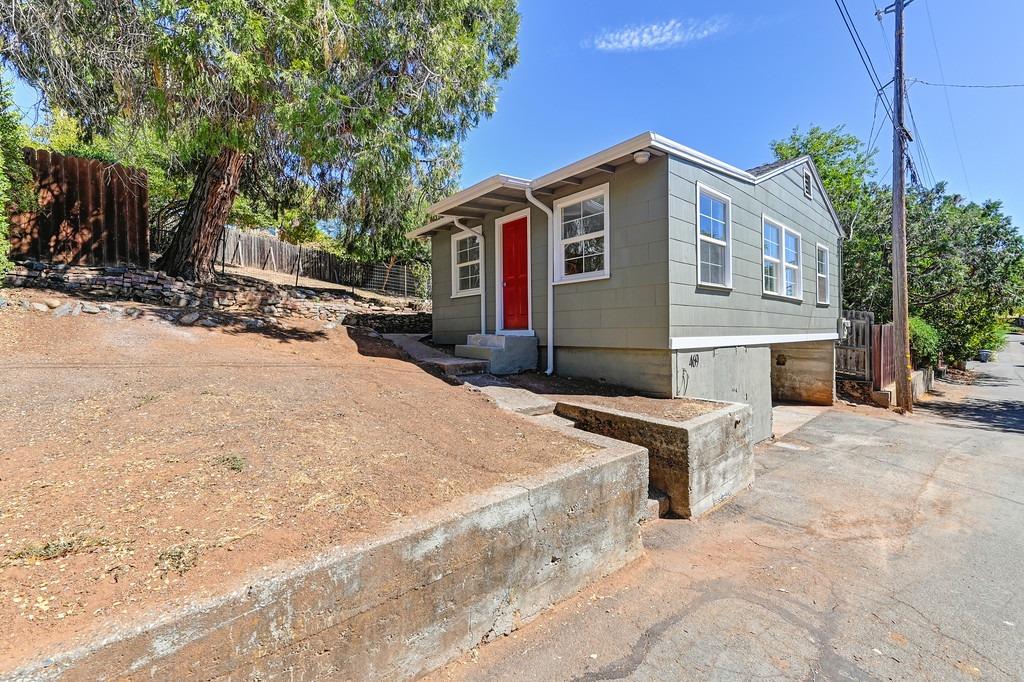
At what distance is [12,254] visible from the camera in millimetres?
7629

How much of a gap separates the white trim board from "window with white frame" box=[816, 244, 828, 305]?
88 centimetres

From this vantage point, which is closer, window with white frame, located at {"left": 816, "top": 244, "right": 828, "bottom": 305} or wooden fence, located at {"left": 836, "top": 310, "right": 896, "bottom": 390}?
window with white frame, located at {"left": 816, "top": 244, "right": 828, "bottom": 305}

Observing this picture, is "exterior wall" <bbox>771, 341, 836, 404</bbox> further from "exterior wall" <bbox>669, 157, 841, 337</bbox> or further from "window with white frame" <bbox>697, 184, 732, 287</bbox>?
"window with white frame" <bbox>697, 184, 732, 287</bbox>

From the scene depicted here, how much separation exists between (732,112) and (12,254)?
1725cm

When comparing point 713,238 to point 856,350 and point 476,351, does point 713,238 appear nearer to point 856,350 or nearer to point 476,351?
point 476,351

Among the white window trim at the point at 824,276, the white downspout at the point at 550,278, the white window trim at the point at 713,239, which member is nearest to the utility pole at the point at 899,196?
the white window trim at the point at 824,276

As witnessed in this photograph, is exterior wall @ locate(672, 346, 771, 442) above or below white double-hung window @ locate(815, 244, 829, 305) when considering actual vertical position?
below

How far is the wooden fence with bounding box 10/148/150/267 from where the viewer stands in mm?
7934

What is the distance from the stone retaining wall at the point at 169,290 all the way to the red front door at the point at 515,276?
4021 millimetres

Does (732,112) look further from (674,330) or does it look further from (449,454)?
(449,454)

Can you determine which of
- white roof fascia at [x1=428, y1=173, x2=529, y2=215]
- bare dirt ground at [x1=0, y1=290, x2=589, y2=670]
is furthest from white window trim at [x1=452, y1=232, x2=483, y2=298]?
bare dirt ground at [x1=0, y1=290, x2=589, y2=670]

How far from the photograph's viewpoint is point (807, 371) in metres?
11.3

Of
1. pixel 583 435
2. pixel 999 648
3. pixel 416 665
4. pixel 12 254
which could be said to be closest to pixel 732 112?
pixel 583 435

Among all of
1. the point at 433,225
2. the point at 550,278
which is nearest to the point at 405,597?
the point at 550,278
